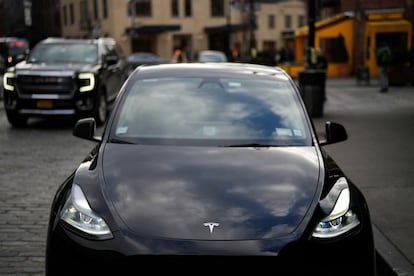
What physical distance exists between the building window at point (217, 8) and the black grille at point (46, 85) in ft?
164

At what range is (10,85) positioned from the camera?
12.2 metres

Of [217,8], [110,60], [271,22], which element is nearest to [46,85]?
[110,60]

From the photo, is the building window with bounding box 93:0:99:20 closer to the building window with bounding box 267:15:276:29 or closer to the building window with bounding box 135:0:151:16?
the building window with bounding box 135:0:151:16

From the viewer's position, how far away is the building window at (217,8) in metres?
60.5

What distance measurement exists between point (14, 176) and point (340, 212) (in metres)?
5.58

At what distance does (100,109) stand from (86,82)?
2.67 ft

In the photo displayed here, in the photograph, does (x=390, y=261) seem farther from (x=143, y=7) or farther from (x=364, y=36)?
(x=143, y=7)

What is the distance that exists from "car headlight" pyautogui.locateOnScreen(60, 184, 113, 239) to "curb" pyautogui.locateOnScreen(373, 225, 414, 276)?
7.49ft

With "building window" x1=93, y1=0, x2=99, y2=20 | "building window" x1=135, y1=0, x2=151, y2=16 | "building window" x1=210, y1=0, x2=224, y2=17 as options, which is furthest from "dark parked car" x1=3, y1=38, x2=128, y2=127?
"building window" x1=210, y1=0, x2=224, y2=17

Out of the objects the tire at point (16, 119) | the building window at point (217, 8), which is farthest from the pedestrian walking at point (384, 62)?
the building window at point (217, 8)

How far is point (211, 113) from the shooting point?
443 centimetres

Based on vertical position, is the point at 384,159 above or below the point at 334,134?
below

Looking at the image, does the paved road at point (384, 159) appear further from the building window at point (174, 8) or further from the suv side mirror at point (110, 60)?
the building window at point (174, 8)

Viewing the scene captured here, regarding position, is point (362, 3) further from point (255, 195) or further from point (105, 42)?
point (255, 195)
